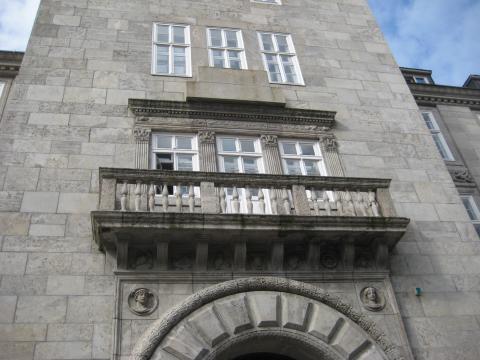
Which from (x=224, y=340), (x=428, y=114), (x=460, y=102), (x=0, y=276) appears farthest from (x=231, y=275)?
(x=460, y=102)

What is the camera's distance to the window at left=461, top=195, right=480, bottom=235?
15.4m

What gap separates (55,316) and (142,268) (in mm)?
1706

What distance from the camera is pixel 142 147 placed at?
1191cm

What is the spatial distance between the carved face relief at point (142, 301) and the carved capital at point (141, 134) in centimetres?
396

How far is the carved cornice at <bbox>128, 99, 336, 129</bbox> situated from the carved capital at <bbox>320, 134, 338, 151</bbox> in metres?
0.36

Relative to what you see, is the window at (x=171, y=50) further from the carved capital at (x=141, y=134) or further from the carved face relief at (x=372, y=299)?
the carved face relief at (x=372, y=299)

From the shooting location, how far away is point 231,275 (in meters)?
9.96

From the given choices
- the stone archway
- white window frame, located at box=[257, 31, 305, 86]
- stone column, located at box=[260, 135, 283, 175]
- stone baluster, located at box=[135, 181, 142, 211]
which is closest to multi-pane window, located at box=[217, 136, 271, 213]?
stone column, located at box=[260, 135, 283, 175]

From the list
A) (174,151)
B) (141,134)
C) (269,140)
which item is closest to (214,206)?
(174,151)

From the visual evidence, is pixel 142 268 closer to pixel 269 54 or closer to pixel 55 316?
pixel 55 316

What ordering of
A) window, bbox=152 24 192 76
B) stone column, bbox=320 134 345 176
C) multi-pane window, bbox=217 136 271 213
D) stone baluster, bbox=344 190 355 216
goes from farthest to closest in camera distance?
window, bbox=152 24 192 76
stone column, bbox=320 134 345 176
multi-pane window, bbox=217 136 271 213
stone baluster, bbox=344 190 355 216

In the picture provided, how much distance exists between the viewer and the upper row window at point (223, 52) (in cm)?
1438

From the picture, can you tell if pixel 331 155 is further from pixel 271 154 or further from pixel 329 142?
pixel 271 154

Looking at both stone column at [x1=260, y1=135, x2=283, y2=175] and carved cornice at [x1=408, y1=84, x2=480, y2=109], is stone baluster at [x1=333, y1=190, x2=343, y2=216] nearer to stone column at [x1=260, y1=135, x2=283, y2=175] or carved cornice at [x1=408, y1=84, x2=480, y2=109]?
stone column at [x1=260, y1=135, x2=283, y2=175]
